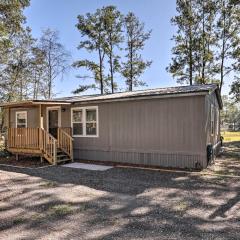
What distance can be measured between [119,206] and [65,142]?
7.30m

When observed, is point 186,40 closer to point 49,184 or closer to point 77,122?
point 77,122

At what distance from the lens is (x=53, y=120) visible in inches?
576

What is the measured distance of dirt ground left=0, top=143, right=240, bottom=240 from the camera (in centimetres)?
465

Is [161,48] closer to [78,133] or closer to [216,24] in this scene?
[216,24]

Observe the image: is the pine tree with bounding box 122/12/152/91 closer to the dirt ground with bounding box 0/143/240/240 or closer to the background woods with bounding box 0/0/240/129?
the background woods with bounding box 0/0/240/129

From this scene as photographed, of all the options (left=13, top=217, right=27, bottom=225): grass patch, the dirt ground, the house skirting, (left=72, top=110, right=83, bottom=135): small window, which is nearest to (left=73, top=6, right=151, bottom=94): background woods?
(left=72, top=110, right=83, bottom=135): small window

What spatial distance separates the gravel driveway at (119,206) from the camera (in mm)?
4637

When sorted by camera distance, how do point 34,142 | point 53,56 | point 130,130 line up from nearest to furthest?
1. point 130,130
2. point 34,142
3. point 53,56

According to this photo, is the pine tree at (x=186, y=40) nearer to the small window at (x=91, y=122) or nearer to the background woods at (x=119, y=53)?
the background woods at (x=119, y=53)

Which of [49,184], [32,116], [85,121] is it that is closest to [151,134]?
[85,121]

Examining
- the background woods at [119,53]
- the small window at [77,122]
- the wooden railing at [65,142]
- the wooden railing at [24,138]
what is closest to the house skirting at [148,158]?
the wooden railing at [65,142]

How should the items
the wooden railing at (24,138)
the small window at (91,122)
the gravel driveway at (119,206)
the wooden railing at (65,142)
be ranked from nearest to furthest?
the gravel driveway at (119,206), the wooden railing at (24,138), the wooden railing at (65,142), the small window at (91,122)

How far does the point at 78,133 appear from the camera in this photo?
13.6 m

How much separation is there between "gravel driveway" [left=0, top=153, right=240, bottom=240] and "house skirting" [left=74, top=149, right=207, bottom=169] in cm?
98
